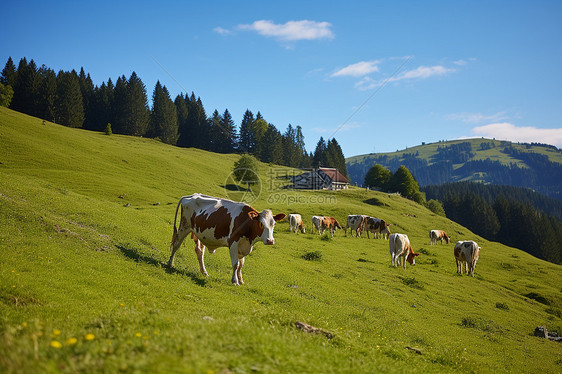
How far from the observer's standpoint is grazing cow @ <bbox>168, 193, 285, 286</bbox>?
1281cm

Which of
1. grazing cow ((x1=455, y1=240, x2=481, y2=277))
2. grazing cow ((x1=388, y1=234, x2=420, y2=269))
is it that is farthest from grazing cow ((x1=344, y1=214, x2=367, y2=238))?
grazing cow ((x1=388, y1=234, x2=420, y2=269))

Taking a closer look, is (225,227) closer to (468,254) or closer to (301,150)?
(468,254)

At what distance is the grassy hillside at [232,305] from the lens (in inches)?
172

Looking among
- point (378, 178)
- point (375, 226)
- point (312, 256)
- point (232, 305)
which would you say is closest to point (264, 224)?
point (232, 305)

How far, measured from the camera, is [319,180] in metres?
90.4

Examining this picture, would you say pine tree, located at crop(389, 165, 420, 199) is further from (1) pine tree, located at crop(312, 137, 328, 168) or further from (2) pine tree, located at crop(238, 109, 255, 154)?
(2) pine tree, located at crop(238, 109, 255, 154)

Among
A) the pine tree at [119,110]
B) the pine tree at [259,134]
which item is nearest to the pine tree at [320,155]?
the pine tree at [259,134]

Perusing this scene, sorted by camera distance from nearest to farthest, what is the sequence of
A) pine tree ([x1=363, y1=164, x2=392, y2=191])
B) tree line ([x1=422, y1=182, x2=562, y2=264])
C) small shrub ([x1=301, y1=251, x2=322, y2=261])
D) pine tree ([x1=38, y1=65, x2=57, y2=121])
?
1. small shrub ([x1=301, y1=251, x2=322, y2=261])
2. pine tree ([x1=38, y1=65, x2=57, y2=121])
3. tree line ([x1=422, y1=182, x2=562, y2=264])
4. pine tree ([x1=363, y1=164, x2=392, y2=191])

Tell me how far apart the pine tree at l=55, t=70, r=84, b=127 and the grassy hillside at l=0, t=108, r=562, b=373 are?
5973 cm

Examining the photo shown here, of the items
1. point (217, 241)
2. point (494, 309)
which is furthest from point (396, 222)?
point (217, 241)

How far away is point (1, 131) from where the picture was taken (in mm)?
44125

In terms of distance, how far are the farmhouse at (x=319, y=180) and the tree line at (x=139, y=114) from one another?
23.6 metres

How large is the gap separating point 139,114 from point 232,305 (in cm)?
10153

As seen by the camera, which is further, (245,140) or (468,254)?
(245,140)
